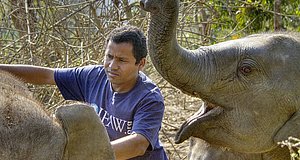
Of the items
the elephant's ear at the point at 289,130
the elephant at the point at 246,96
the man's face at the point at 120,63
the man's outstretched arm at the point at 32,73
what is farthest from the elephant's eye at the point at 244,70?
the man's outstretched arm at the point at 32,73

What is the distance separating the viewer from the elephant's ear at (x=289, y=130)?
484 cm

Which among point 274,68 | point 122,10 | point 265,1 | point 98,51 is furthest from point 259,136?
point 265,1

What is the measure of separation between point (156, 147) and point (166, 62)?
0.69 m

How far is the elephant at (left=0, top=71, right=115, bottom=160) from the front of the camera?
267cm

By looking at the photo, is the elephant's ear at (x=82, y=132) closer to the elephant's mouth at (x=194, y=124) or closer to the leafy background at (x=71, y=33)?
the elephant's mouth at (x=194, y=124)

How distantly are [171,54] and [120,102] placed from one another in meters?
0.55

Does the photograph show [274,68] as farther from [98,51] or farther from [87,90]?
[98,51]

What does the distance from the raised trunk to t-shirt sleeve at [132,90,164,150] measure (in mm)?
188

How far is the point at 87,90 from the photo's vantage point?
5145mm

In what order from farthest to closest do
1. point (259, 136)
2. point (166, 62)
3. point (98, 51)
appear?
point (98, 51) → point (259, 136) → point (166, 62)

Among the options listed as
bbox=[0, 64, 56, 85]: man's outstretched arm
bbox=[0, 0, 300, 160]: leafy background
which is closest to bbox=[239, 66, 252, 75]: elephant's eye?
bbox=[0, 64, 56, 85]: man's outstretched arm

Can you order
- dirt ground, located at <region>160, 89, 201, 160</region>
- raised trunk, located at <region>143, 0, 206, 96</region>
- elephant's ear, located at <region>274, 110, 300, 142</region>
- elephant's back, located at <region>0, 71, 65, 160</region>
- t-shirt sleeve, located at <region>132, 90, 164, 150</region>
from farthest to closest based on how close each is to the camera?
dirt ground, located at <region>160, 89, 201, 160</region>
elephant's ear, located at <region>274, 110, 300, 142</region>
t-shirt sleeve, located at <region>132, 90, 164, 150</region>
raised trunk, located at <region>143, 0, 206, 96</region>
elephant's back, located at <region>0, 71, 65, 160</region>

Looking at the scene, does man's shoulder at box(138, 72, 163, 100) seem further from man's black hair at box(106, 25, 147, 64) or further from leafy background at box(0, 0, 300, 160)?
leafy background at box(0, 0, 300, 160)

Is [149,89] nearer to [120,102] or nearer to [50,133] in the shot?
[120,102]
